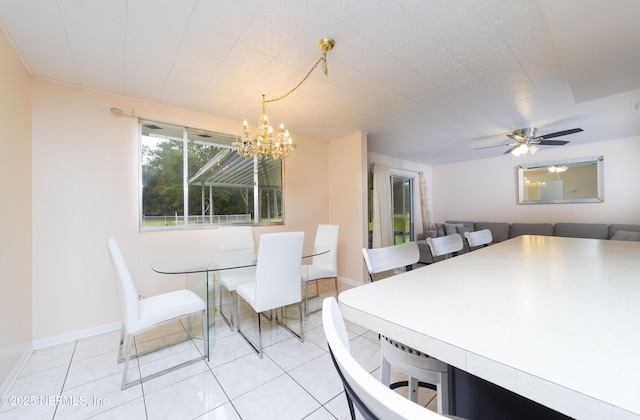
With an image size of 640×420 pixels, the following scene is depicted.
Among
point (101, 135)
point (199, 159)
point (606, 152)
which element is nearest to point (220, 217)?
point (199, 159)

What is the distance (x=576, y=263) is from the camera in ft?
3.83

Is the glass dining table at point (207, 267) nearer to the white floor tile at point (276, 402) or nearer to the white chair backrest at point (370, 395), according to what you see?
the white floor tile at point (276, 402)

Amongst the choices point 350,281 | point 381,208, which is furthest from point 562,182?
point 350,281

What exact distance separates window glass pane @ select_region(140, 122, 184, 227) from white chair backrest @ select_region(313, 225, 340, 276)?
5.46 ft

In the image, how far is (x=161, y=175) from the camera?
104 inches

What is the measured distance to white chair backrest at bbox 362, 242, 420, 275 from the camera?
1282mm

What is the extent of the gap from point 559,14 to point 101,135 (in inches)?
142

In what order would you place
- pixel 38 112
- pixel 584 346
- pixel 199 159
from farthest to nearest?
pixel 199 159
pixel 38 112
pixel 584 346

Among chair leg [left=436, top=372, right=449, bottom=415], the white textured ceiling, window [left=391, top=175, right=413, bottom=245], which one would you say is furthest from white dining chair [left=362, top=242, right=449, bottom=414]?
window [left=391, top=175, right=413, bottom=245]

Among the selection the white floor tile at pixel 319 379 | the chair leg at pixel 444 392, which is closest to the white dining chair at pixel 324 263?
the white floor tile at pixel 319 379

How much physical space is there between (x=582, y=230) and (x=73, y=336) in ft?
23.9

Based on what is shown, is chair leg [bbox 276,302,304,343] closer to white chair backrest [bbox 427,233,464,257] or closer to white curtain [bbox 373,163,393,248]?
white chair backrest [bbox 427,233,464,257]

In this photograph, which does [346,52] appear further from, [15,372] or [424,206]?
[424,206]

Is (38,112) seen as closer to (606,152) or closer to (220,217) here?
(220,217)
